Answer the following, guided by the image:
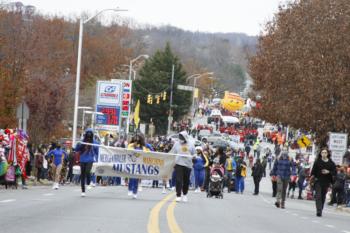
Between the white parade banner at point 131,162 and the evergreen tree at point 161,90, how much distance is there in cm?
8566

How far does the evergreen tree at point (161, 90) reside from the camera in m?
115

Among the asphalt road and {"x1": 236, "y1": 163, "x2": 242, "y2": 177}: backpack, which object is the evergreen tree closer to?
{"x1": 236, "y1": 163, "x2": 242, "y2": 177}: backpack

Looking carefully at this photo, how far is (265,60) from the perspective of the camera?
195 feet

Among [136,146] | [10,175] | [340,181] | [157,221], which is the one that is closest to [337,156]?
[340,181]

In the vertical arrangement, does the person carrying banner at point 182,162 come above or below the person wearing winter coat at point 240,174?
above

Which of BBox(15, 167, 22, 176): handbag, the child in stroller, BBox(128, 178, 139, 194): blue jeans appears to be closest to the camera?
BBox(128, 178, 139, 194): blue jeans

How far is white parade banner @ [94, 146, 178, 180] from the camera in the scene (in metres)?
27.1

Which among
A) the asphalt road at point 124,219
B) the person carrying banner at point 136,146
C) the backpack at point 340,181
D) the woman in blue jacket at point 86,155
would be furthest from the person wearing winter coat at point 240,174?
the asphalt road at point 124,219

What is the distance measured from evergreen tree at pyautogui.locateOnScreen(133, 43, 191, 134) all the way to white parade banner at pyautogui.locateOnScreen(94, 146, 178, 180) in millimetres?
85659

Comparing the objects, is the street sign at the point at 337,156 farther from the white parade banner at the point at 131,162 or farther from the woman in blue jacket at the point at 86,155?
the woman in blue jacket at the point at 86,155

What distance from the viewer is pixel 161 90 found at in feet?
378

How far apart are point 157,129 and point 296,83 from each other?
223 feet

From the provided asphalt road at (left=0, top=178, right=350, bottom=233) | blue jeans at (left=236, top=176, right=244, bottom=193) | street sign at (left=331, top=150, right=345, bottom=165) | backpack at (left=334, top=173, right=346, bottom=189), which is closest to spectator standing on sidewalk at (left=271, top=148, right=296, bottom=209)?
asphalt road at (left=0, top=178, right=350, bottom=233)

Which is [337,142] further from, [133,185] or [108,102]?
[108,102]
